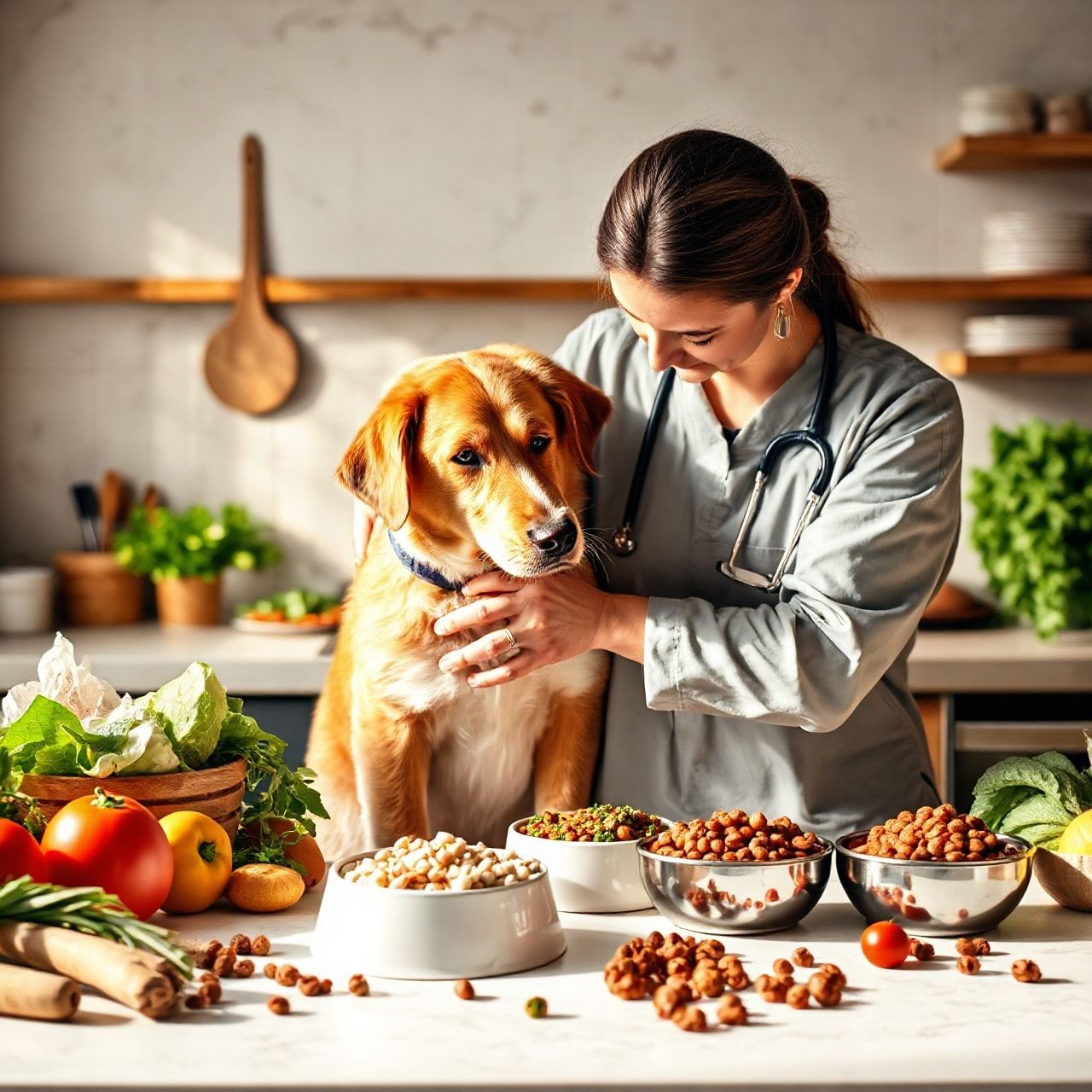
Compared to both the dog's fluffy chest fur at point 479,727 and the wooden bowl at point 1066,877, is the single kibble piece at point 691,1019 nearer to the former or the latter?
the wooden bowl at point 1066,877

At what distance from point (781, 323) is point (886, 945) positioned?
90 cm

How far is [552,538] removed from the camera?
1.70 metres

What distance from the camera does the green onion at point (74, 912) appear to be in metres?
1.18

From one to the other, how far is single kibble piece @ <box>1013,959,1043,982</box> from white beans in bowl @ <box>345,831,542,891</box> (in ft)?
1.49

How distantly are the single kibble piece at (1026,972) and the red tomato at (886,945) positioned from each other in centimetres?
10

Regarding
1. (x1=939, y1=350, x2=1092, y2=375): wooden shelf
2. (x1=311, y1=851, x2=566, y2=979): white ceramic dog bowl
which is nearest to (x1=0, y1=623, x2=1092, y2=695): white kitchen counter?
(x1=939, y1=350, x2=1092, y2=375): wooden shelf

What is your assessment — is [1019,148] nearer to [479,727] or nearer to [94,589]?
[479,727]

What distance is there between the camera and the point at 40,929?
1177 mm

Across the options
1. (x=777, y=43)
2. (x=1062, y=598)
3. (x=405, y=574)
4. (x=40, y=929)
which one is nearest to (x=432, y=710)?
(x=405, y=574)

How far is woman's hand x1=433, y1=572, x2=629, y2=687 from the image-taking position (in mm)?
1740

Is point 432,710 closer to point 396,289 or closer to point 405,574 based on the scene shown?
point 405,574

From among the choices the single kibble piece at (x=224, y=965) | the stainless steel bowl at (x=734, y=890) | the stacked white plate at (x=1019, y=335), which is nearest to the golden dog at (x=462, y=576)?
the stainless steel bowl at (x=734, y=890)

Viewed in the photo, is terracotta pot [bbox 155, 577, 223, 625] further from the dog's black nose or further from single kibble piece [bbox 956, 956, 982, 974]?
single kibble piece [bbox 956, 956, 982, 974]

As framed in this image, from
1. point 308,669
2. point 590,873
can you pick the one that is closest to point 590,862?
point 590,873
